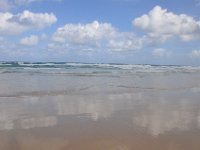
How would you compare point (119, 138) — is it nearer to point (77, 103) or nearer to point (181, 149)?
point (181, 149)

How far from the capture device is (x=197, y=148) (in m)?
6.20

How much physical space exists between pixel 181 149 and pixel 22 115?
15.5ft

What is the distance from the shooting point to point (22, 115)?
9.09m

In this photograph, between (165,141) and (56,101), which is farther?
(56,101)

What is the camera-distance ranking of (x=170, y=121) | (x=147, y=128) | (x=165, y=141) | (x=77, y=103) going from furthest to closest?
(x=77, y=103) → (x=170, y=121) → (x=147, y=128) → (x=165, y=141)

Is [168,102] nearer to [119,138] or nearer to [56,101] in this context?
[56,101]

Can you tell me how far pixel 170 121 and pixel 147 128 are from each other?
3.49ft

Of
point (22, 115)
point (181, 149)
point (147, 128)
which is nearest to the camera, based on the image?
point (181, 149)

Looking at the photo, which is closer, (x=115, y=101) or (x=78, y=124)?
(x=78, y=124)

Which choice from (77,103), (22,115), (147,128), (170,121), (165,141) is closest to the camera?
(165,141)

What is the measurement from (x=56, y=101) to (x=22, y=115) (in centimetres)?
286

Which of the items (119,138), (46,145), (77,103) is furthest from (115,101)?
(46,145)

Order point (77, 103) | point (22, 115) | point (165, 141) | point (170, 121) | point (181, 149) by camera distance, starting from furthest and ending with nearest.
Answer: point (77, 103) < point (22, 115) < point (170, 121) < point (165, 141) < point (181, 149)

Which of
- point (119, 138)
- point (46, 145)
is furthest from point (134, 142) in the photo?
point (46, 145)
